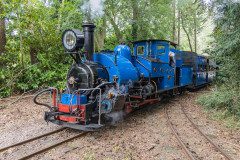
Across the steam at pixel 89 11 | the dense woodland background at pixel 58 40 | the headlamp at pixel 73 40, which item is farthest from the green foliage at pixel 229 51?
the steam at pixel 89 11

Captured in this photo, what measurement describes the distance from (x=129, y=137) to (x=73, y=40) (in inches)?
121

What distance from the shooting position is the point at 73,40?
23.2ft

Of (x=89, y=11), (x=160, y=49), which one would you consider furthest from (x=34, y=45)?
(x=160, y=49)

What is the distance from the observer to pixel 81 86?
7578 millimetres

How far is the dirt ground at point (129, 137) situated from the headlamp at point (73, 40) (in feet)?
7.83

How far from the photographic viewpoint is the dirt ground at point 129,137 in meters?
5.72

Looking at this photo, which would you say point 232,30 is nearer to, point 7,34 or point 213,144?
point 213,144

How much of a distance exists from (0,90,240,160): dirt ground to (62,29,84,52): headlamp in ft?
7.83

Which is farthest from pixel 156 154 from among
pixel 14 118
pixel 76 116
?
pixel 14 118

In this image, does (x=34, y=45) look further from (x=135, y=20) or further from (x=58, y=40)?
(x=135, y=20)

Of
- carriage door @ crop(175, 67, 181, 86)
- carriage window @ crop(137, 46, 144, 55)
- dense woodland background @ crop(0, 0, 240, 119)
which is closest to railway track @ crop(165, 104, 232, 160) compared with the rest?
dense woodland background @ crop(0, 0, 240, 119)

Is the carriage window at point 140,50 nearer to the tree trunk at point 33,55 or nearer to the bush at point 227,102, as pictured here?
the bush at point 227,102

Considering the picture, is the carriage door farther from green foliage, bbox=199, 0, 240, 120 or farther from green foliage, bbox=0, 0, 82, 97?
green foliage, bbox=0, 0, 82, 97

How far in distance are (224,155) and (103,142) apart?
2.88 metres
